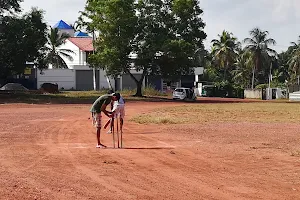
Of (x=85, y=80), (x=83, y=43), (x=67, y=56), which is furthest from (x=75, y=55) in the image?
(x=85, y=80)

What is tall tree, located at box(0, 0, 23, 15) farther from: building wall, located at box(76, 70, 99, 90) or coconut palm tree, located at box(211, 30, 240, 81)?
coconut palm tree, located at box(211, 30, 240, 81)

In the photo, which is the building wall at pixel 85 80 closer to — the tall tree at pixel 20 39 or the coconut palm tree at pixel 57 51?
the coconut palm tree at pixel 57 51

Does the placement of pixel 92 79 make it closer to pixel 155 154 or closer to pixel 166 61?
pixel 166 61

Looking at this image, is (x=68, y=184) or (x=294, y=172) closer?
(x=68, y=184)

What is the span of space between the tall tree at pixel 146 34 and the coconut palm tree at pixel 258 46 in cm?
2656

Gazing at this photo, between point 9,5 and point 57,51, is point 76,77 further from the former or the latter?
point 9,5

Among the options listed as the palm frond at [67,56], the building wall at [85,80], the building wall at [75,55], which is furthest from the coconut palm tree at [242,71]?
the palm frond at [67,56]

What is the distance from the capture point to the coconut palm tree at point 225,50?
267 ft

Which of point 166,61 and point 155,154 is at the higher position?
point 166,61

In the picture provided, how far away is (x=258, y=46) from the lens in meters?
78.5

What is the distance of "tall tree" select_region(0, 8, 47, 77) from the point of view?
43.2 metres

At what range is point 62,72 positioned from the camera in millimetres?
68938

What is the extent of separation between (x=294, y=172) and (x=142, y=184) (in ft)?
11.9

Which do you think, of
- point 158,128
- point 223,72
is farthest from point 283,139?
point 223,72
